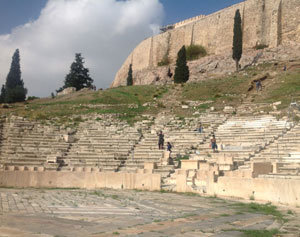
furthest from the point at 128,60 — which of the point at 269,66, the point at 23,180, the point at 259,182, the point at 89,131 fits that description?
the point at 259,182

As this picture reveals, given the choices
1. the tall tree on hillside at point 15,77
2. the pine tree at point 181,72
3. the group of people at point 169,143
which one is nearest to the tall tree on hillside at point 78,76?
the tall tree on hillside at point 15,77

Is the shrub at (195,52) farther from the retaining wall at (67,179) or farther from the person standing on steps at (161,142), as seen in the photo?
the retaining wall at (67,179)

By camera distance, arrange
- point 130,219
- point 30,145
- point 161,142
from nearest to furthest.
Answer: point 130,219
point 161,142
point 30,145

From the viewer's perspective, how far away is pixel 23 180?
15.6m

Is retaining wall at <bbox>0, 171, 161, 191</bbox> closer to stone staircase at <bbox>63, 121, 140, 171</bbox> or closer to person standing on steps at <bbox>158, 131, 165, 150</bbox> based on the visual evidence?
stone staircase at <bbox>63, 121, 140, 171</bbox>

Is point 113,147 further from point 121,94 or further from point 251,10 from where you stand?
point 251,10

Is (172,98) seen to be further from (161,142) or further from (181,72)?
(161,142)

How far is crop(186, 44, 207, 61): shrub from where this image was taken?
5575 centimetres

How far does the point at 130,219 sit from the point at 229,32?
49020mm

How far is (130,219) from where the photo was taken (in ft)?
24.0

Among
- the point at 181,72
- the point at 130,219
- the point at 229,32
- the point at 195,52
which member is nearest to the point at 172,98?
the point at 181,72

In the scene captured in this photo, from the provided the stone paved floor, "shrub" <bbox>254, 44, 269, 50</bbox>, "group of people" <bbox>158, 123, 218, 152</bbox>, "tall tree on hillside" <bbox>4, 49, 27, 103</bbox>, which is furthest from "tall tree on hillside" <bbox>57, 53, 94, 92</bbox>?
the stone paved floor

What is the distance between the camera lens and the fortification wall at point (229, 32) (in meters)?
46.0

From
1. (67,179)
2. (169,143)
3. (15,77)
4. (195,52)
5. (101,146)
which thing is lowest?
(67,179)
